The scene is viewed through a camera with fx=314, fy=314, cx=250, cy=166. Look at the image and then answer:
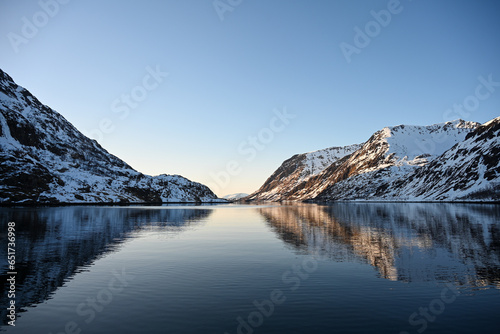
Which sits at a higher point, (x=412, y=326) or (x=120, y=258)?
(x=120, y=258)

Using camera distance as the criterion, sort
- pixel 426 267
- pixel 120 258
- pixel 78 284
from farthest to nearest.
A: pixel 120 258 < pixel 426 267 < pixel 78 284

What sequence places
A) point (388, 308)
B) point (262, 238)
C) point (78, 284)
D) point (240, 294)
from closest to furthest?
point (388, 308), point (240, 294), point (78, 284), point (262, 238)

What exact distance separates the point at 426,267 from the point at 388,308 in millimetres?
14658

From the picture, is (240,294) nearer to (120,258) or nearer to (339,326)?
(339,326)

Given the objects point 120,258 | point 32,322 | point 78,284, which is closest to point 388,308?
point 32,322

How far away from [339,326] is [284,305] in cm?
456

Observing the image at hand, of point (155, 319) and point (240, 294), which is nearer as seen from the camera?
point (155, 319)

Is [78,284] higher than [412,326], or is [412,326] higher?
[78,284]

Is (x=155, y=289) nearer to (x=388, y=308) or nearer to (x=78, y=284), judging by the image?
(x=78, y=284)

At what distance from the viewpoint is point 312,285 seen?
25641 millimetres

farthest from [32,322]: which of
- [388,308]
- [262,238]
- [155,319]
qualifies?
[262,238]

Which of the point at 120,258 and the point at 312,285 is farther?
the point at 120,258

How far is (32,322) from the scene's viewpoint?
1822 centimetres

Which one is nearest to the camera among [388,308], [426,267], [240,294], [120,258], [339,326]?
[339,326]
